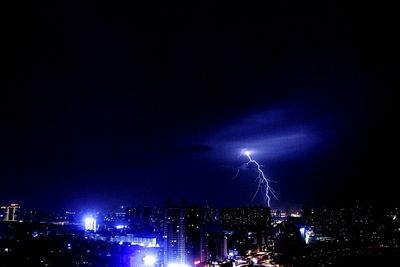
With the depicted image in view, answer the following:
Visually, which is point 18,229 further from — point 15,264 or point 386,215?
point 386,215

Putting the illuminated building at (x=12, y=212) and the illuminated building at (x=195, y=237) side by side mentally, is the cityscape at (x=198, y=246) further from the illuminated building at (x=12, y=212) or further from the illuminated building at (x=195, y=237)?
the illuminated building at (x=12, y=212)

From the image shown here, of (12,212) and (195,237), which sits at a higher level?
(12,212)

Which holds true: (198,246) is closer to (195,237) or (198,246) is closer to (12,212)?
(195,237)

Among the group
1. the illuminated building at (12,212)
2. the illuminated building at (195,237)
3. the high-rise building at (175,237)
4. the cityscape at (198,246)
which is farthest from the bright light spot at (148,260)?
A: the illuminated building at (12,212)

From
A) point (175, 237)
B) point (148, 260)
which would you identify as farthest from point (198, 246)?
point (148, 260)

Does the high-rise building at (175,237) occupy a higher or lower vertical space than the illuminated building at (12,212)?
lower

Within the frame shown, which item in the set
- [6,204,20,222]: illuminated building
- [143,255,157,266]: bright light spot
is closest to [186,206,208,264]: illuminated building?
[143,255,157,266]: bright light spot

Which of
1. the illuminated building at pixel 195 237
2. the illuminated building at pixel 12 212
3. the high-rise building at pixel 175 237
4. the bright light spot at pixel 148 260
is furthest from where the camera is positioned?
the illuminated building at pixel 12 212

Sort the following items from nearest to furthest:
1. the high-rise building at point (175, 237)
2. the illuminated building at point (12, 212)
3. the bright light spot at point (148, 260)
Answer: the bright light spot at point (148, 260)
the high-rise building at point (175, 237)
the illuminated building at point (12, 212)
